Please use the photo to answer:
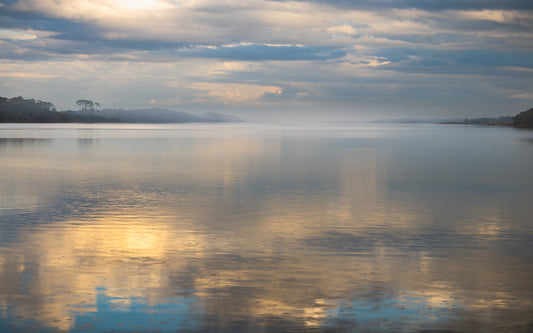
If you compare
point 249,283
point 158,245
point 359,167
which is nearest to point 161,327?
point 249,283

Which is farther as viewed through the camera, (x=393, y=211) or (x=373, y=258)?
(x=393, y=211)

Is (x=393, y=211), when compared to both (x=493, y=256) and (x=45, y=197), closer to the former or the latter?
(x=493, y=256)

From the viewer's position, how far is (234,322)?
34.5 feet

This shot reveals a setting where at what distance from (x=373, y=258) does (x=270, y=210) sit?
8835 millimetres

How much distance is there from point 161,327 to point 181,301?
1397mm

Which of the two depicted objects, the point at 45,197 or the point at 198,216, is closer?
the point at 198,216

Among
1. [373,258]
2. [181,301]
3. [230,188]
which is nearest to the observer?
[181,301]

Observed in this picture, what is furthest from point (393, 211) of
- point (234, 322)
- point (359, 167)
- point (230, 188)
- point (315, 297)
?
point (359, 167)

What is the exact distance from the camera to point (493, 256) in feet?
51.9

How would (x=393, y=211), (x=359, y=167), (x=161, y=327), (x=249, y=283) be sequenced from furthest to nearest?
(x=359, y=167)
(x=393, y=211)
(x=249, y=283)
(x=161, y=327)

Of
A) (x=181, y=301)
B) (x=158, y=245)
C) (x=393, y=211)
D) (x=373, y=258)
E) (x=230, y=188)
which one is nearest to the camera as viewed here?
(x=181, y=301)

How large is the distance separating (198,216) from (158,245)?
533 centimetres

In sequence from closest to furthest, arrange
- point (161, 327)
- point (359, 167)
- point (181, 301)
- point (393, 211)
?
point (161, 327)
point (181, 301)
point (393, 211)
point (359, 167)

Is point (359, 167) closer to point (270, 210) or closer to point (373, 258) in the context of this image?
point (270, 210)
